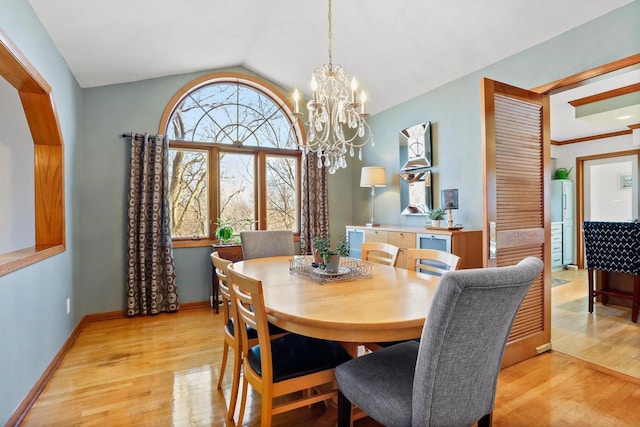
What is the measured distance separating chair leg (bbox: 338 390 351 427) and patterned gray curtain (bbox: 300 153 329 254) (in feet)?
10.2

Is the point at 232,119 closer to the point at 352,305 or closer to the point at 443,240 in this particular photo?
the point at 443,240

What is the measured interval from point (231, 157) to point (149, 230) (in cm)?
134

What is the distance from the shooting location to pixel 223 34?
3.28 meters

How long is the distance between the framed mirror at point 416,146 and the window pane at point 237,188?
197 centimetres

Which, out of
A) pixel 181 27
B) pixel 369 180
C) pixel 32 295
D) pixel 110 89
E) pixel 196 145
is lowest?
pixel 32 295

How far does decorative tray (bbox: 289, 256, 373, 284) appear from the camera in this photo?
2.04 meters

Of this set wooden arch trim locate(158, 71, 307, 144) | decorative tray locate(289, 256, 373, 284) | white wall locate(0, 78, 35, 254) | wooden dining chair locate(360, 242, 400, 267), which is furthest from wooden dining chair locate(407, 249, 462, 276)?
white wall locate(0, 78, 35, 254)

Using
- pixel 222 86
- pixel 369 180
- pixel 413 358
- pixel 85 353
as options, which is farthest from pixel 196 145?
pixel 413 358

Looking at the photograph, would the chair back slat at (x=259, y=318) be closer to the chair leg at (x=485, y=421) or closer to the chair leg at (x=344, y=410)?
the chair leg at (x=344, y=410)

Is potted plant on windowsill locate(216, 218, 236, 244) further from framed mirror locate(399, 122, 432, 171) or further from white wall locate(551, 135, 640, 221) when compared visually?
white wall locate(551, 135, 640, 221)

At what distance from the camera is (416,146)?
13.0 feet

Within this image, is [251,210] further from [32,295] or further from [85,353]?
[32,295]

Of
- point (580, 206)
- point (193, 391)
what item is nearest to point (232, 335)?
point (193, 391)

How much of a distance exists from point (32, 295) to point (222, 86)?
3182mm
